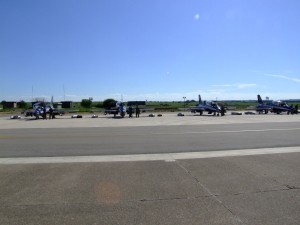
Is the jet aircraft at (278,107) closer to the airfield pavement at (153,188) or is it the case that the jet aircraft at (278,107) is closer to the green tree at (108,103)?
the airfield pavement at (153,188)

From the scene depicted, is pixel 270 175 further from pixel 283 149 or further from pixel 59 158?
pixel 59 158

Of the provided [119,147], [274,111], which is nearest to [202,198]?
[119,147]

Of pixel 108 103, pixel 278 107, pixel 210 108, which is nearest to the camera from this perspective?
pixel 210 108

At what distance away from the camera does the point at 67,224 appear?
4520mm

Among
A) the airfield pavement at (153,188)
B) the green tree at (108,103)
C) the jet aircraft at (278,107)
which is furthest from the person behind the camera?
the green tree at (108,103)

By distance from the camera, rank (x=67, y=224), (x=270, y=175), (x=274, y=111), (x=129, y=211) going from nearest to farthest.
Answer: (x=67, y=224) → (x=129, y=211) → (x=270, y=175) → (x=274, y=111)

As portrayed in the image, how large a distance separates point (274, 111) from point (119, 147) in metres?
42.8

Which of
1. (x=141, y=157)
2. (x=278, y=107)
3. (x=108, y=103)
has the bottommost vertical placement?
(x=141, y=157)

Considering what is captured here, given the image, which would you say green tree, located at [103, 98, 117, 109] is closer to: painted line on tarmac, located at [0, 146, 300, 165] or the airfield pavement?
painted line on tarmac, located at [0, 146, 300, 165]

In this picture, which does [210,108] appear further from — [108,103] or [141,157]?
[108,103]

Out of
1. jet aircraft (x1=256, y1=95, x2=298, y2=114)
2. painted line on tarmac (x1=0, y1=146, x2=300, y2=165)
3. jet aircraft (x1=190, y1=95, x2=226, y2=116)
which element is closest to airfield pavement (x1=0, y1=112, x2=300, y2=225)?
painted line on tarmac (x1=0, y1=146, x2=300, y2=165)

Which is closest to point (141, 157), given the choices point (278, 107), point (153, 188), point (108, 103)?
point (153, 188)

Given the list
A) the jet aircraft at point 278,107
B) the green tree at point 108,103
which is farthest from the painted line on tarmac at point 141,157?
the green tree at point 108,103

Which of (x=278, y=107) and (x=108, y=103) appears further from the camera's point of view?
(x=108, y=103)
